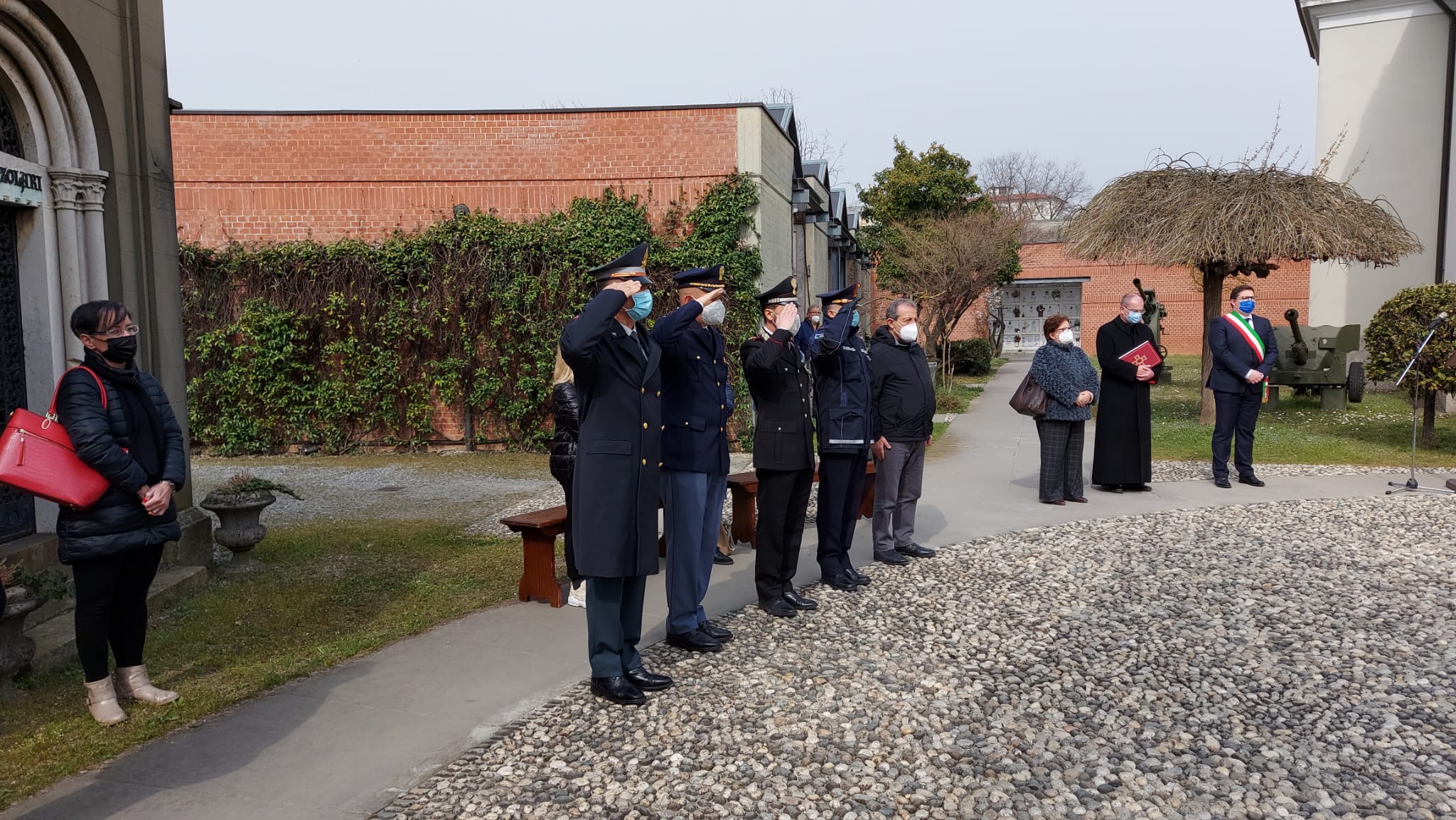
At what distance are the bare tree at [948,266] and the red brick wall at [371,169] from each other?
10.3m

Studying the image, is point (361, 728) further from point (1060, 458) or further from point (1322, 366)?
point (1322, 366)

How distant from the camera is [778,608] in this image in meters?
5.64

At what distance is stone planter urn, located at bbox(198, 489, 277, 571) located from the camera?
22.1 feet

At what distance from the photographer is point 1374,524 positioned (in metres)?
7.96

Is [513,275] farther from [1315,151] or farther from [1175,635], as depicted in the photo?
[1315,151]

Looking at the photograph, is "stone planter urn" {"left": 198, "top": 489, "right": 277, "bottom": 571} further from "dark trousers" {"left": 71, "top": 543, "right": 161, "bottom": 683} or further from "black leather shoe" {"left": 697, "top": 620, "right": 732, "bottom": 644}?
"black leather shoe" {"left": 697, "top": 620, "right": 732, "bottom": 644}

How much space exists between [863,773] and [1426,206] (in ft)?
70.9

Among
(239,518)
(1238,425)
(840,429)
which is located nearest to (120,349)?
(239,518)

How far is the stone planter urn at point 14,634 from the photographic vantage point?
427 centimetres

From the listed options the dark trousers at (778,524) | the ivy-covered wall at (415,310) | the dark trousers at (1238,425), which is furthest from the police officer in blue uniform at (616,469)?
the ivy-covered wall at (415,310)

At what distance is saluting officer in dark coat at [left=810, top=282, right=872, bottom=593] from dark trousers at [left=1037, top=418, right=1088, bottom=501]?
11.0 ft

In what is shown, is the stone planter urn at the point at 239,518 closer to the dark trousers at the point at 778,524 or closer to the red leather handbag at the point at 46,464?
the red leather handbag at the point at 46,464

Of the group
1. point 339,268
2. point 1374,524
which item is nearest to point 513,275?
point 339,268

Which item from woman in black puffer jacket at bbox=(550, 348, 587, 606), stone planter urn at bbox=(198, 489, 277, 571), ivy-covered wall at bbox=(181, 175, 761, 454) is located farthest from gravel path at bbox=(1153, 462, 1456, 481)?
stone planter urn at bbox=(198, 489, 277, 571)
